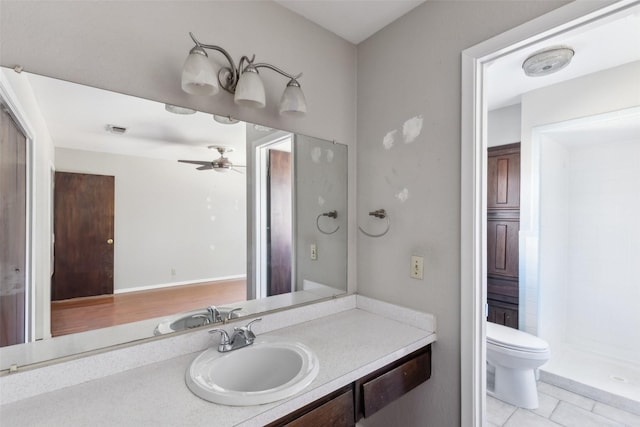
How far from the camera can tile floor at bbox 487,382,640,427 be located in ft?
6.32

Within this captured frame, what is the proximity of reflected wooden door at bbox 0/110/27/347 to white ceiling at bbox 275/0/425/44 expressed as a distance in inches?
48.4

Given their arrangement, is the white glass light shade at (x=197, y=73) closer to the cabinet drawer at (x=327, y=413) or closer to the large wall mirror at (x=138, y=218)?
the large wall mirror at (x=138, y=218)

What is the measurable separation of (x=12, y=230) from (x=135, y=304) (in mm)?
471

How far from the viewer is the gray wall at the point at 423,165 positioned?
1.32 metres

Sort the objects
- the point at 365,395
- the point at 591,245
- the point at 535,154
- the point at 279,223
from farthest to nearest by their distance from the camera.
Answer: the point at 591,245, the point at 535,154, the point at 279,223, the point at 365,395

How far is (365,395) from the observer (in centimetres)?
109

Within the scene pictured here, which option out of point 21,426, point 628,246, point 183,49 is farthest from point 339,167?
point 628,246

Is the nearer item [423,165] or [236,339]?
[236,339]

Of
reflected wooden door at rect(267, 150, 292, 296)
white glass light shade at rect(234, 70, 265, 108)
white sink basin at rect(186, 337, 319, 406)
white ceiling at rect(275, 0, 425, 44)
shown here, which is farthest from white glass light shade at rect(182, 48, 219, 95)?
white sink basin at rect(186, 337, 319, 406)

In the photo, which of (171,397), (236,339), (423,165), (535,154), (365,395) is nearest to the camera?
(171,397)

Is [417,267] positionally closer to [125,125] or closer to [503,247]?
[125,125]

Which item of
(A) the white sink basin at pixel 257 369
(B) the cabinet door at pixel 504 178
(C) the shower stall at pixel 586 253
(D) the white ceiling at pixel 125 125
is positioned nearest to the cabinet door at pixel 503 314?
(C) the shower stall at pixel 586 253

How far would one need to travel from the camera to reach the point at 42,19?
913mm

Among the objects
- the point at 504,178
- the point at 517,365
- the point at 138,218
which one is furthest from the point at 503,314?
the point at 138,218
